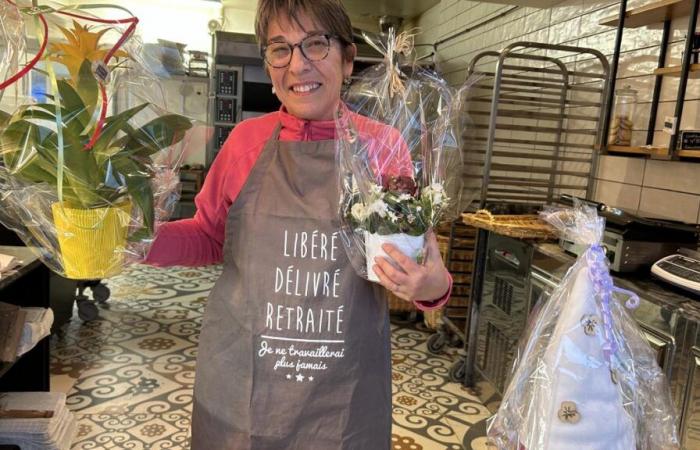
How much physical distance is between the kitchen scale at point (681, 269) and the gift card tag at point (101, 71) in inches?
65.4

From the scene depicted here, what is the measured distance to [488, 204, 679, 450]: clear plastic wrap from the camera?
0.90 m

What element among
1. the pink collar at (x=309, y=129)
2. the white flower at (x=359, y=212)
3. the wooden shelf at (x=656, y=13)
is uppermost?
the wooden shelf at (x=656, y=13)

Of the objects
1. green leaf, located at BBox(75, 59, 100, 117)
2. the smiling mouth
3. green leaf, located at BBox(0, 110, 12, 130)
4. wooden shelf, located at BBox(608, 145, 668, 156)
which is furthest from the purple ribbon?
wooden shelf, located at BBox(608, 145, 668, 156)

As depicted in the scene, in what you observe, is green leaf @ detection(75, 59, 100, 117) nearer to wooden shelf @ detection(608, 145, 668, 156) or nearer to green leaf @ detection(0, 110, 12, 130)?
green leaf @ detection(0, 110, 12, 130)

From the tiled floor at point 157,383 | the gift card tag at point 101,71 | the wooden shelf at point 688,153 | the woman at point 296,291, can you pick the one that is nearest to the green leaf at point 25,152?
the gift card tag at point 101,71

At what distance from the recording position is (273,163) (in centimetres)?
115

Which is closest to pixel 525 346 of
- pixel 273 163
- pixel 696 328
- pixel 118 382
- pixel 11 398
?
pixel 273 163

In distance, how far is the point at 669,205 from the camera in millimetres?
2258

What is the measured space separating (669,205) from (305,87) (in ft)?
6.12

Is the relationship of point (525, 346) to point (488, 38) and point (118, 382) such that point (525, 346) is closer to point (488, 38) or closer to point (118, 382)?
point (118, 382)

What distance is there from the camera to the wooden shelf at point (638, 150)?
211 cm

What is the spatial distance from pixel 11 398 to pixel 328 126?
179cm

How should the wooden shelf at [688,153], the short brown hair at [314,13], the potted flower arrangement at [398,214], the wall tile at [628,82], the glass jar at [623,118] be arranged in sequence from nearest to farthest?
the potted flower arrangement at [398,214], the short brown hair at [314,13], the wooden shelf at [688,153], the wall tile at [628,82], the glass jar at [623,118]

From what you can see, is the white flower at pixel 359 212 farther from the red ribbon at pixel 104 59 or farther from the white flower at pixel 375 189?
the red ribbon at pixel 104 59
